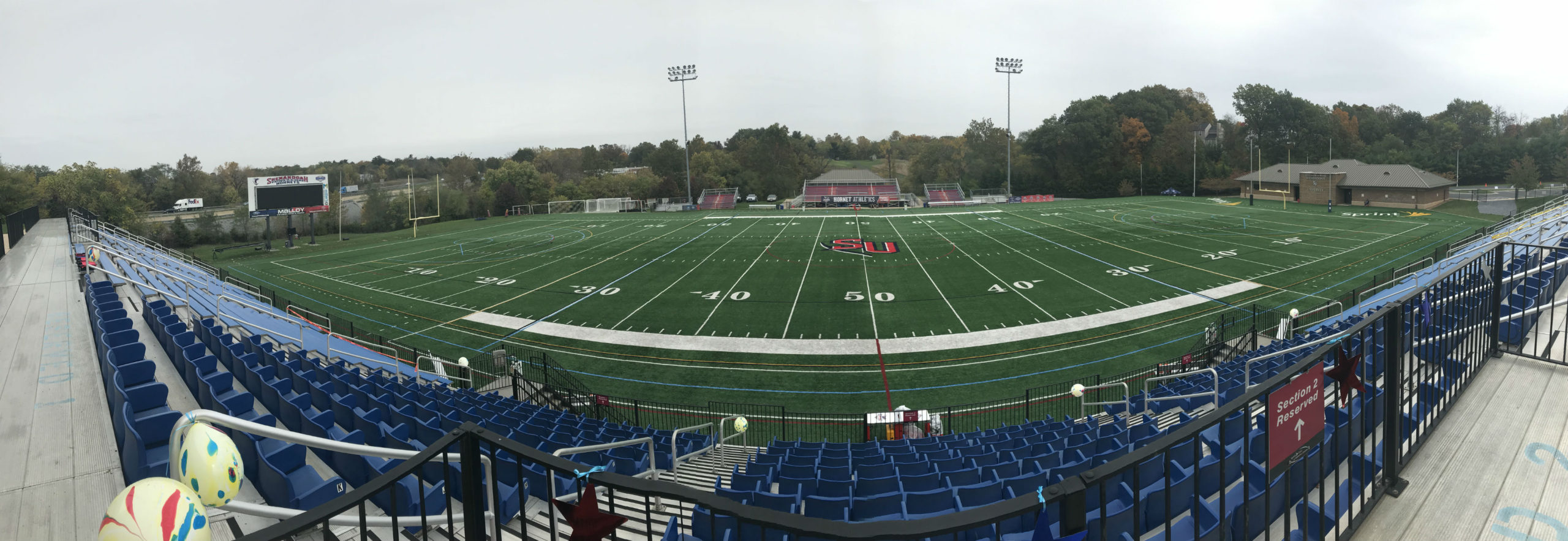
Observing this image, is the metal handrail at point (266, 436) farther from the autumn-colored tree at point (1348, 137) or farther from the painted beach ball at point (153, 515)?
the autumn-colored tree at point (1348, 137)

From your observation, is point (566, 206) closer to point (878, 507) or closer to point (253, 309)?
point (253, 309)

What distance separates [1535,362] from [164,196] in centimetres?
11866

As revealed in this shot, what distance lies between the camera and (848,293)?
3359cm

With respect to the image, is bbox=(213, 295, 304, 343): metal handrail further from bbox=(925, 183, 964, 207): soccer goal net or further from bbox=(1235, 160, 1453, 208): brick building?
bbox=(1235, 160, 1453, 208): brick building

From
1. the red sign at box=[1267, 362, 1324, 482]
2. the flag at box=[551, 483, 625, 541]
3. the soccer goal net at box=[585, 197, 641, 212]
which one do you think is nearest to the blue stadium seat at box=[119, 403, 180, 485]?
the flag at box=[551, 483, 625, 541]

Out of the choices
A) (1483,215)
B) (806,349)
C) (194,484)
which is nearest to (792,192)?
(1483,215)

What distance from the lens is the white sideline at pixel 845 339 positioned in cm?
2489

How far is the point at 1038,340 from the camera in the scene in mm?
25047

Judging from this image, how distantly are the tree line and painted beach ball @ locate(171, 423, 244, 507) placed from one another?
78477 mm

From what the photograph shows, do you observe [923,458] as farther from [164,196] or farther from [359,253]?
[164,196]

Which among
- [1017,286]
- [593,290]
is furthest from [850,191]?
[593,290]

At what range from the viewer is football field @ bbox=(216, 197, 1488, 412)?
22.7 metres

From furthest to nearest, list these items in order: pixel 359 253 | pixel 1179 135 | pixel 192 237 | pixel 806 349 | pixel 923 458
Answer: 1. pixel 1179 135
2. pixel 192 237
3. pixel 359 253
4. pixel 806 349
5. pixel 923 458

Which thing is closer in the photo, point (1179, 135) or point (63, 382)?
point (63, 382)
